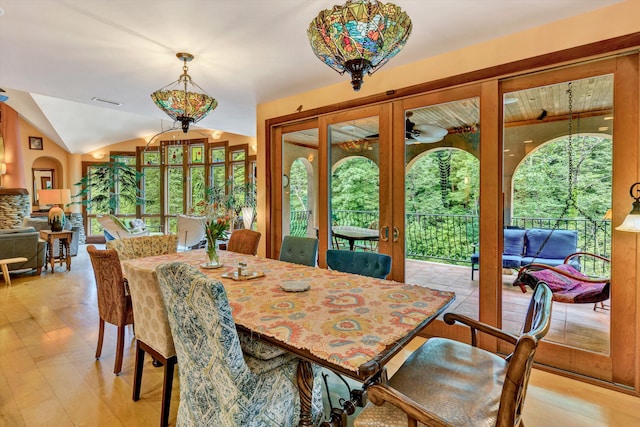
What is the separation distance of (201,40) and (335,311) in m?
2.52

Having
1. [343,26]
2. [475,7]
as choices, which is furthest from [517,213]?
[343,26]

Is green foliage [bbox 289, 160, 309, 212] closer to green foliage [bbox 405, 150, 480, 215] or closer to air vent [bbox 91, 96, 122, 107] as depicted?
green foliage [bbox 405, 150, 480, 215]

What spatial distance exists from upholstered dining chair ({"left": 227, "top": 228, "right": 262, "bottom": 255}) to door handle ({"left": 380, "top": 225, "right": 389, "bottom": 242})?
1.30 meters

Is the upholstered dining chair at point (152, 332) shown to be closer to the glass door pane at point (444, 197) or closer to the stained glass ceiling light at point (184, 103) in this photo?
the stained glass ceiling light at point (184, 103)

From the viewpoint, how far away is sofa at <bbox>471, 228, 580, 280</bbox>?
3043 mm

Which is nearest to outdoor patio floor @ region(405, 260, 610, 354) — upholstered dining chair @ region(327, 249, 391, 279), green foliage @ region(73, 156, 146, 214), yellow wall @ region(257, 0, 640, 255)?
upholstered dining chair @ region(327, 249, 391, 279)

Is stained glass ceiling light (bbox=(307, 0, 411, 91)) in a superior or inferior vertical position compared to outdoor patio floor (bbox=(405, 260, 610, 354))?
superior

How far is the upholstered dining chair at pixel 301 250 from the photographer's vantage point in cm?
296

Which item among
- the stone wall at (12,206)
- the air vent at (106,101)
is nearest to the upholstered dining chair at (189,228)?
the air vent at (106,101)

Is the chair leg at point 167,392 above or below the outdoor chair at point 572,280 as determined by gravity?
below

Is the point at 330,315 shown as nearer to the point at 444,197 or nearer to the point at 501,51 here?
the point at 444,197

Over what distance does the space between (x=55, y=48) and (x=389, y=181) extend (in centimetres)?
335

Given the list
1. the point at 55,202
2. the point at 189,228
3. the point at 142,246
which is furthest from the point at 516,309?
the point at 55,202

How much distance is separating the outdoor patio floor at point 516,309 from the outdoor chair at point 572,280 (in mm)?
104
